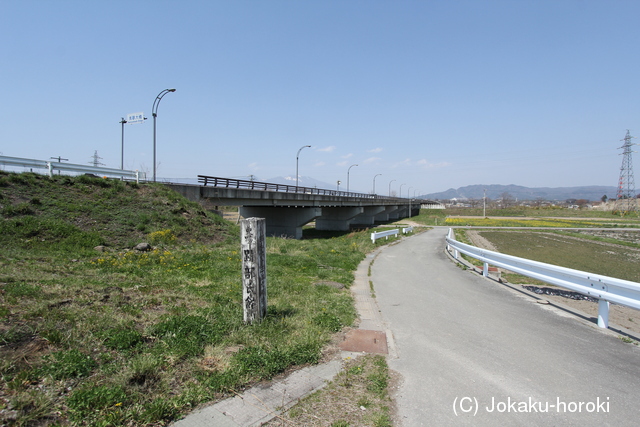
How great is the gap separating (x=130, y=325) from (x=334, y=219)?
157ft

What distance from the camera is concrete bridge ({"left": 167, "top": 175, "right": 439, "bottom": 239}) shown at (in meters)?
24.4

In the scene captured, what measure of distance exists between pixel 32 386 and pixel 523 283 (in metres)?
13.2

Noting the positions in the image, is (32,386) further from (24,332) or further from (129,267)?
(129,267)

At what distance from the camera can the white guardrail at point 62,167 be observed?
1609 cm

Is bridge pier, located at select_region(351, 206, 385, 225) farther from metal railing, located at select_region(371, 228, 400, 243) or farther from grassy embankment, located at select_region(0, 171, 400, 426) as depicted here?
grassy embankment, located at select_region(0, 171, 400, 426)

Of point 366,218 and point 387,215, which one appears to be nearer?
point 366,218

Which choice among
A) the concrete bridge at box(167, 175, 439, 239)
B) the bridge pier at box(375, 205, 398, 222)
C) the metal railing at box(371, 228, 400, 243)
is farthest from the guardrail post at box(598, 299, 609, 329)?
the bridge pier at box(375, 205, 398, 222)

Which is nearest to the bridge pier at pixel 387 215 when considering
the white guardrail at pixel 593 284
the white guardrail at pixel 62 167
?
the white guardrail at pixel 62 167

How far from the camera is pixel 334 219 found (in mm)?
52688

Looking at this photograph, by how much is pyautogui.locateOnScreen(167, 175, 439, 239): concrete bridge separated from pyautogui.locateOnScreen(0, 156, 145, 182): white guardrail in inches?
110

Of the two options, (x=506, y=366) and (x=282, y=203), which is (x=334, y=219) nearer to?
(x=282, y=203)

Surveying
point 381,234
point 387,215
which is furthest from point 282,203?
point 387,215

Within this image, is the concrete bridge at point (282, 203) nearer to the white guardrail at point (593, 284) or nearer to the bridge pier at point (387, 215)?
the bridge pier at point (387, 215)

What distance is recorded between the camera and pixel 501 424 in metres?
3.43
